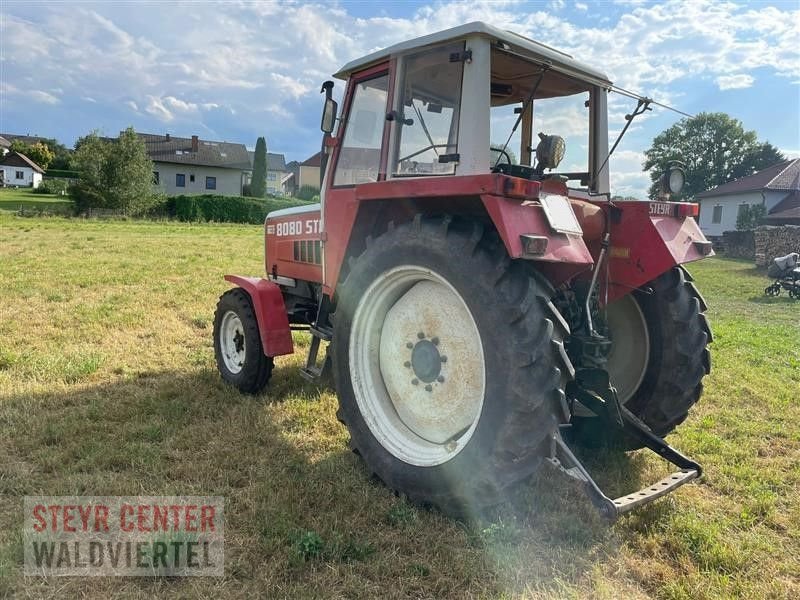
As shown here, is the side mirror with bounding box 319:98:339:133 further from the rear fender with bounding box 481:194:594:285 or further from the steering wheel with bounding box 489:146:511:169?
the rear fender with bounding box 481:194:594:285

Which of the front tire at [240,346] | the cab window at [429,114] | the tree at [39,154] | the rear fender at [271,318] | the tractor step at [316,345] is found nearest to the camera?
the cab window at [429,114]

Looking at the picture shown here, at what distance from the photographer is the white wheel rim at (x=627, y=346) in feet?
12.2

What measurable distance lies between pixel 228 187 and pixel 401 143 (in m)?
54.6

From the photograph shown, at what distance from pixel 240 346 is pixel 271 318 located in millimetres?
664

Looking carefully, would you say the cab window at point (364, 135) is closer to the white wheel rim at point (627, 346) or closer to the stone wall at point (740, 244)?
the white wheel rim at point (627, 346)

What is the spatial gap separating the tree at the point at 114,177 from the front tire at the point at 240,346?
33.3 meters

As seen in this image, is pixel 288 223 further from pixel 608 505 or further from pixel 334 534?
pixel 608 505

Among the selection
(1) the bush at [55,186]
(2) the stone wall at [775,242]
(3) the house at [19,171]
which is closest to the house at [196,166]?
(1) the bush at [55,186]

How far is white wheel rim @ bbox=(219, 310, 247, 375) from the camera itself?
490 cm

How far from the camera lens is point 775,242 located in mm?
19812

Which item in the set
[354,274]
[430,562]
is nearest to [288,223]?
[354,274]

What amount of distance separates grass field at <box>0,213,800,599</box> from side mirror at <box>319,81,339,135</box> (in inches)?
85.8

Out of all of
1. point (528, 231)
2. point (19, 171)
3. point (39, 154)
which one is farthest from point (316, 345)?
point (39, 154)

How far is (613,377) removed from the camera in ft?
12.5
